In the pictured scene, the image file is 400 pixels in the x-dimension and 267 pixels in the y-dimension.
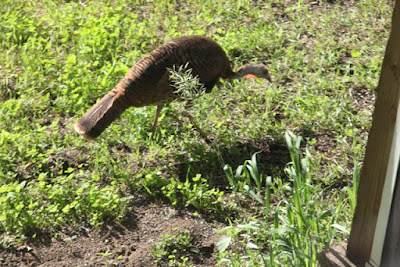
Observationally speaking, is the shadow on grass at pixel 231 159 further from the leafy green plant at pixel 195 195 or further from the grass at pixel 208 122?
the leafy green plant at pixel 195 195

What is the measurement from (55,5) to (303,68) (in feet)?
9.82

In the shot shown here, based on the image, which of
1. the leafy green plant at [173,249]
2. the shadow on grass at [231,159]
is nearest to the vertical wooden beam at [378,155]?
the leafy green plant at [173,249]

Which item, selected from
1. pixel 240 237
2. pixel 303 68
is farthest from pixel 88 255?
pixel 303 68

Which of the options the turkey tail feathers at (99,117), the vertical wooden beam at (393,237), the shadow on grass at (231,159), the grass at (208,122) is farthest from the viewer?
the shadow on grass at (231,159)

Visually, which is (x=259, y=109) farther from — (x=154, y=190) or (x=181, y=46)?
(x=154, y=190)

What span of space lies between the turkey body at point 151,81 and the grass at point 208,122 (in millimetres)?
333

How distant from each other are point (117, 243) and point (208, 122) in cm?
159

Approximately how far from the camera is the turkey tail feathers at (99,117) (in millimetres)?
5219

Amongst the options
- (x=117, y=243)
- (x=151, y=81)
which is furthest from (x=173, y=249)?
(x=151, y=81)

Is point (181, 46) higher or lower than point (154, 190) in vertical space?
higher

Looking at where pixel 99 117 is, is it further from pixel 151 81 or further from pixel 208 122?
pixel 208 122

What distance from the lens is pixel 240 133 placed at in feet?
19.0

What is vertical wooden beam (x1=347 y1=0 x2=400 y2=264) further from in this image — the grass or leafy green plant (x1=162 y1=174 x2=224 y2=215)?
leafy green plant (x1=162 y1=174 x2=224 y2=215)

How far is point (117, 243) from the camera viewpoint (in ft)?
15.6
